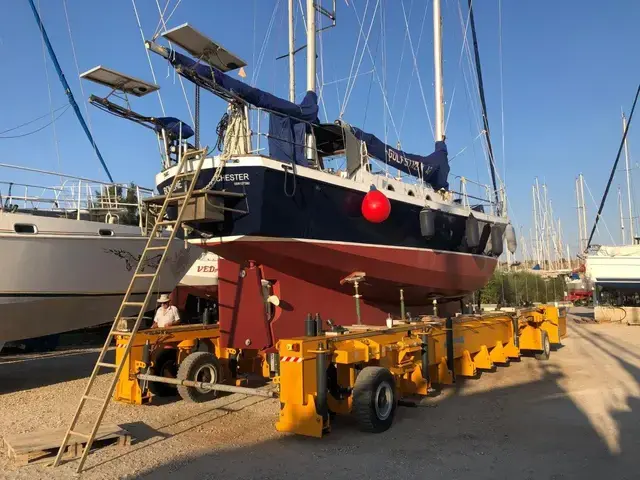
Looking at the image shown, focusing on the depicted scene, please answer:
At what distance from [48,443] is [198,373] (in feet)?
7.45

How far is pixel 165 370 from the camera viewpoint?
766cm

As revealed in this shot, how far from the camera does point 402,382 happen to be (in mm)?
6855

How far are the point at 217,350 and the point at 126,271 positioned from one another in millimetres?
2912

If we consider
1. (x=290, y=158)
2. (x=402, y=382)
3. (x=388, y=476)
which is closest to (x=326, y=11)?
(x=290, y=158)

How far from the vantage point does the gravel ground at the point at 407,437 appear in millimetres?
4609

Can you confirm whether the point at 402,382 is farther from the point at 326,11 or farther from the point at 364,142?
the point at 326,11

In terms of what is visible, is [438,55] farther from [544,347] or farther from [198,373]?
[198,373]

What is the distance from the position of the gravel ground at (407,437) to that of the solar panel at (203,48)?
4.45 metres

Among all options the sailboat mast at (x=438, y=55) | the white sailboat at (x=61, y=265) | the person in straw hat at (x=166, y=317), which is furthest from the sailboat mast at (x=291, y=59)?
the person in straw hat at (x=166, y=317)

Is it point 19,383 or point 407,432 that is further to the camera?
point 19,383

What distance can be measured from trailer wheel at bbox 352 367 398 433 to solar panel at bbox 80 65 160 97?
599 centimetres

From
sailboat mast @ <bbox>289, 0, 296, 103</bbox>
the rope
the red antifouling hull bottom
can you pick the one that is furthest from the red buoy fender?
sailboat mast @ <bbox>289, 0, 296, 103</bbox>

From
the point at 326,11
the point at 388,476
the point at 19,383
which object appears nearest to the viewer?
the point at 388,476

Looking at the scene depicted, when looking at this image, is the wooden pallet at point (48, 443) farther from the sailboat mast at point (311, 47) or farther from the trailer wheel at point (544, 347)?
the trailer wheel at point (544, 347)
